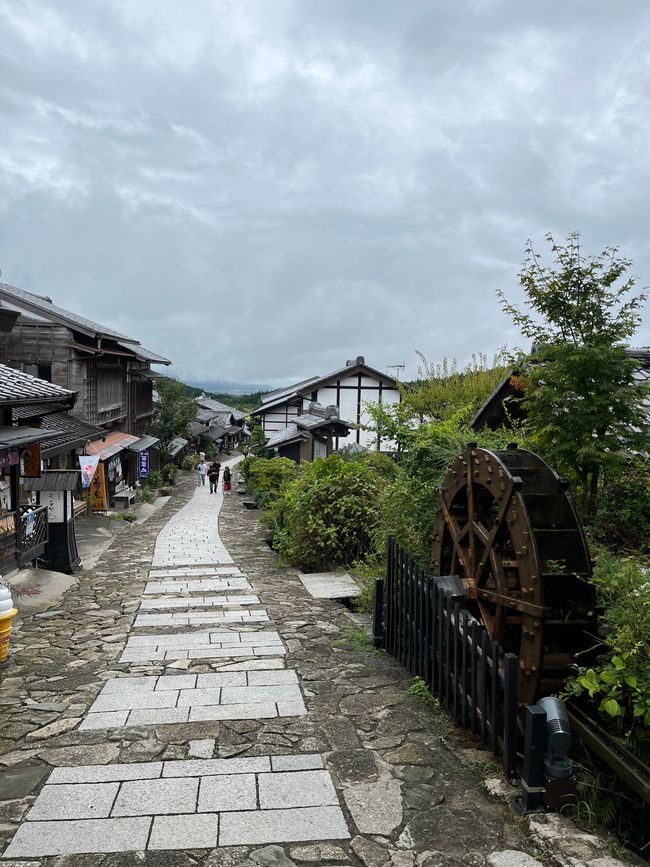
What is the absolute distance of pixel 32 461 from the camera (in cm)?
1374

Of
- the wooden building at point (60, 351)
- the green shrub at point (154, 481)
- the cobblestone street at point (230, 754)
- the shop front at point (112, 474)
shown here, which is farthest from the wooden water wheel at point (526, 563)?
the green shrub at point (154, 481)

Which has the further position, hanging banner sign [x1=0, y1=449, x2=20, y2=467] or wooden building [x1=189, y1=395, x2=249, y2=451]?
wooden building [x1=189, y1=395, x2=249, y2=451]

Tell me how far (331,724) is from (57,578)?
9.21m

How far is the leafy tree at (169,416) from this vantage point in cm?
4712

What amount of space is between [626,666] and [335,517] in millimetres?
10423

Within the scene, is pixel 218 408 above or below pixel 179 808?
above

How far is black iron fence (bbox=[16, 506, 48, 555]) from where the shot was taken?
12.8 meters

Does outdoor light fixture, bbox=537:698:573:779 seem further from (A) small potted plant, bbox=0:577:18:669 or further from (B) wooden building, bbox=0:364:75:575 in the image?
(B) wooden building, bbox=0:364:75:575

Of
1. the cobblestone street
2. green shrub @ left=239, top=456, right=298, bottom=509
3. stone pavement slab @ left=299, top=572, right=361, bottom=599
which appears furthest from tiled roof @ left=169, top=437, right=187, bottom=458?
the cobblestone street

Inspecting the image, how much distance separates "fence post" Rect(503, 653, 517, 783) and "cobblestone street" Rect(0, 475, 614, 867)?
0.91ft


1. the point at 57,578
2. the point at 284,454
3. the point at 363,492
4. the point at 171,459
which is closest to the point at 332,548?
the point at 363,492

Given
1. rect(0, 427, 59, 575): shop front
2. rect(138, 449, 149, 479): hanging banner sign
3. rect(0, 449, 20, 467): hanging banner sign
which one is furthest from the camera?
rect(138, 449, 149, 479): hanging banner sign

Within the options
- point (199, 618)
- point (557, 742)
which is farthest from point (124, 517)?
point (557, 742)

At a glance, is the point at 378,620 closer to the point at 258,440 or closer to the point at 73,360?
the point at 73,360
